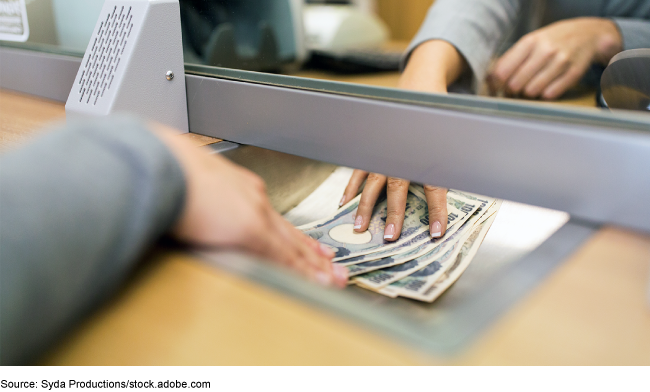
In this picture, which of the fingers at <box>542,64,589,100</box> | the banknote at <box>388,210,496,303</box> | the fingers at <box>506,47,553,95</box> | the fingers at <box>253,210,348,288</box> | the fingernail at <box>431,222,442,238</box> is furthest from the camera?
the fingers at <box>506,47,553,95</box>

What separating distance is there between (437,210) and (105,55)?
0.55 meters

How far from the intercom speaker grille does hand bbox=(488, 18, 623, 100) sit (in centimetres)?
75

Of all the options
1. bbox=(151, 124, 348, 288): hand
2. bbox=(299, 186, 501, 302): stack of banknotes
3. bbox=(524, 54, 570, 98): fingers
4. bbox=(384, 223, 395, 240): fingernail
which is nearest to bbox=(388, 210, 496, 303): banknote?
bbox=(299, 186, 501, 302): stack of banknotes

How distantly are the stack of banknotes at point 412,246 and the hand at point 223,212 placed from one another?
0.21 metres

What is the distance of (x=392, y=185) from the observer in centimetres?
69

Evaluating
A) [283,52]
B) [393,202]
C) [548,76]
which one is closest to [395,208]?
[393,202]

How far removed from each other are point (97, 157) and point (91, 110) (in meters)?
0.43

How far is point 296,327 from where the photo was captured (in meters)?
0.28

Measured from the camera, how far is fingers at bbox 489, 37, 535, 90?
101 centimetres

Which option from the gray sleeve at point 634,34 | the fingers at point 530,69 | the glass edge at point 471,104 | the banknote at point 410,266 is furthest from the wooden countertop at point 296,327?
the fingers at point 530,69

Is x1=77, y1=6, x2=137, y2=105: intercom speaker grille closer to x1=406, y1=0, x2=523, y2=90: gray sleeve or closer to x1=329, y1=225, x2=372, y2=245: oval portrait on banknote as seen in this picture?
x1=329, y1=225, x2=372, y2=245: oval portrait on banknote
